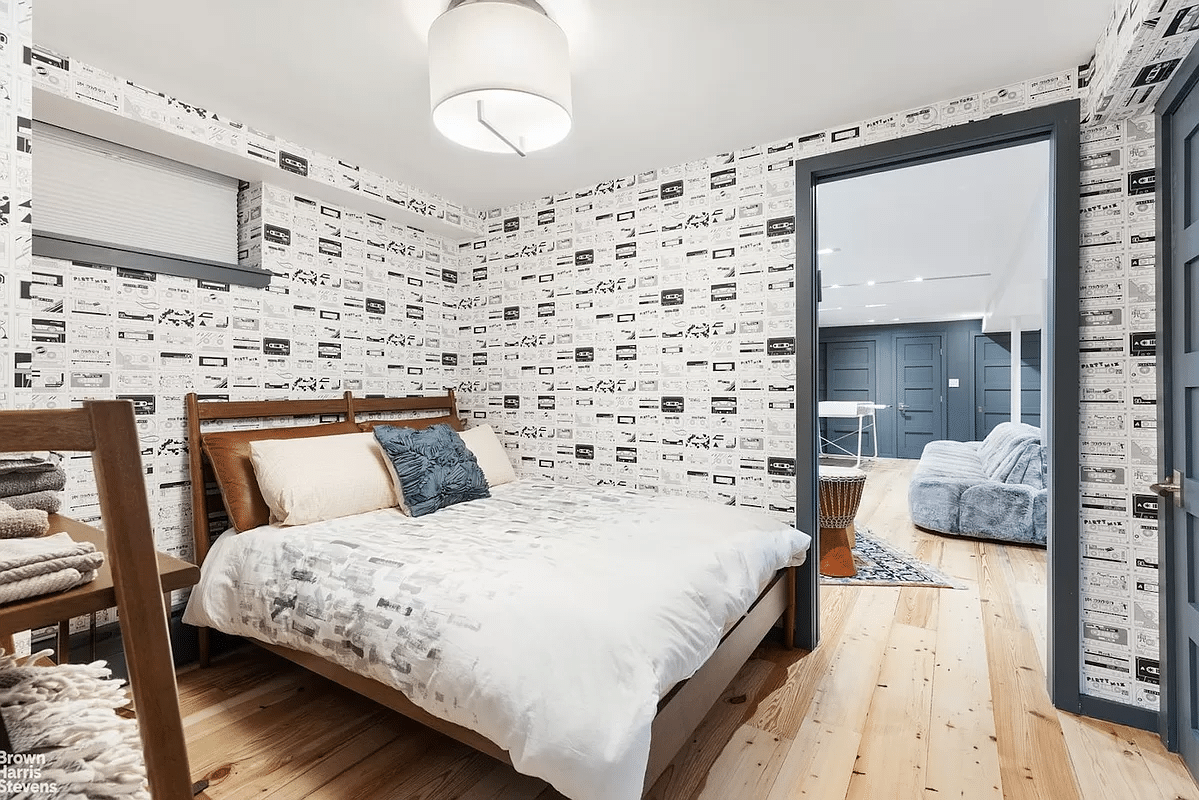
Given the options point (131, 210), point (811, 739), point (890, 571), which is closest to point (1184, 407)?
point (811, 739)

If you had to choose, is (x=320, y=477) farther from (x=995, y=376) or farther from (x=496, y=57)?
(x=995, y=376)

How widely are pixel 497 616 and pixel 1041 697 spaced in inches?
87.7

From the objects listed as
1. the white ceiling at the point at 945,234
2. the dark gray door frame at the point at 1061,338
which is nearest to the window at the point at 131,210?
the white ceiling at the point at 945,234

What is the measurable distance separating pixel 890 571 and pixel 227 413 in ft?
12.9

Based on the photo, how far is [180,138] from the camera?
245 cm

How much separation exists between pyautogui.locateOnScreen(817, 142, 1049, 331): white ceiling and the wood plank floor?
6.20 ft

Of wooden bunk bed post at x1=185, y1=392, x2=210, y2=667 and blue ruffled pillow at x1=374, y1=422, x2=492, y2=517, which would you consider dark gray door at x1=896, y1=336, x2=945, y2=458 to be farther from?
wooden bunk bed post at x1=185, y1=392, x2=210, y2=667

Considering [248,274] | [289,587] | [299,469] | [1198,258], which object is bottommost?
[289,587]

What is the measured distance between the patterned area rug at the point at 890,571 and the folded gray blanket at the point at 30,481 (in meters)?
3.65

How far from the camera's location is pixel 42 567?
25.0 inches

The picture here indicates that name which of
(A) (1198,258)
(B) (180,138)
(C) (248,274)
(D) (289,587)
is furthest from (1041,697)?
(B) (180,138)

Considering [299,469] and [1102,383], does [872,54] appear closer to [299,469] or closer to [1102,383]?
[1102,383]

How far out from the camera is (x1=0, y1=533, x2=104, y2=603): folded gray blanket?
608 mm

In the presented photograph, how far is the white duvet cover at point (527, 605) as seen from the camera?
138 centimetres
